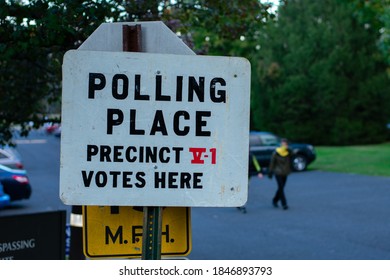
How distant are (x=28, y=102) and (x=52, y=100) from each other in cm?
27

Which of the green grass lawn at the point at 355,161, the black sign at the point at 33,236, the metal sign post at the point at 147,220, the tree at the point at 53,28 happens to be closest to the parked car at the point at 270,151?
the green grass lawn at the point at 355,161

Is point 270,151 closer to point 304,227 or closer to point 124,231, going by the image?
point 304,227

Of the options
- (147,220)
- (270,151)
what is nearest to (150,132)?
(147,220)

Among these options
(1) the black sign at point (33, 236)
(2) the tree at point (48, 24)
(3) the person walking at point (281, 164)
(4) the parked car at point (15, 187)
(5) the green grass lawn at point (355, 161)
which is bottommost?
(5) the green grass lawn at point (355, 161)

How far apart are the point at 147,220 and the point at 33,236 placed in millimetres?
3692

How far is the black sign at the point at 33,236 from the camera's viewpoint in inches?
256

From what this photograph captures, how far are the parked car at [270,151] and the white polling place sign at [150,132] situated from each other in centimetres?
2458

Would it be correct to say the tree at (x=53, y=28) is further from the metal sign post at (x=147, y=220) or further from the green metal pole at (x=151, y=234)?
the green metal pole at (x=151, y=234)

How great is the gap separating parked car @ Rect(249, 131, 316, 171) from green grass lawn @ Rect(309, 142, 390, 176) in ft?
3.22

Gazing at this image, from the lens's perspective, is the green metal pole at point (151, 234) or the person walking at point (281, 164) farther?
the person walking at point (281, 164)

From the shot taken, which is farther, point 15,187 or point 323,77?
point 323,77

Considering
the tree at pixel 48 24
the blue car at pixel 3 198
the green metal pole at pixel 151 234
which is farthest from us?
the blue car at pixel 3 198

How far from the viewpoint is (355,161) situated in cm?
3130

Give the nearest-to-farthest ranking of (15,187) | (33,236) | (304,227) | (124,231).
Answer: (124,231)
(33,236)
(304,227)
(15,187)
